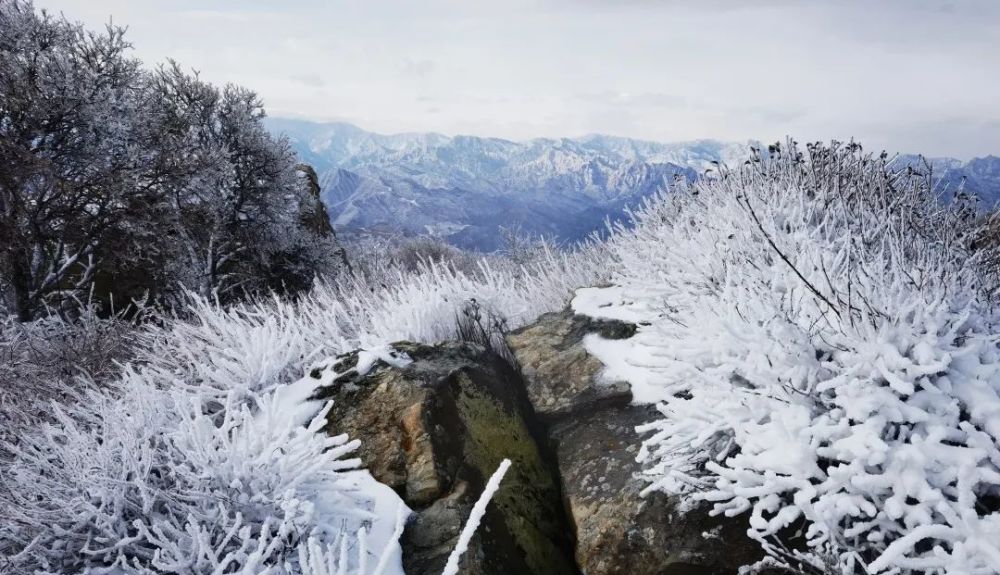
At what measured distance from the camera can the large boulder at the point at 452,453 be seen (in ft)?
8.46

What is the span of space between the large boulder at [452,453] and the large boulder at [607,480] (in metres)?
0.24

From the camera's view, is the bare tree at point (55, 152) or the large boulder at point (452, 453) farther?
the bare tree at point (55, 152)

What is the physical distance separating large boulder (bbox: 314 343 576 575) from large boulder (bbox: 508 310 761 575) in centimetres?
24

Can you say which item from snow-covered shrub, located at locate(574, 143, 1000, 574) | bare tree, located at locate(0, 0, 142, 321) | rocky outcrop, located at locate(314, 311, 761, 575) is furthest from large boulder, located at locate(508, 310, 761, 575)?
bare tree, located at locate(0, 0, 142, 321)

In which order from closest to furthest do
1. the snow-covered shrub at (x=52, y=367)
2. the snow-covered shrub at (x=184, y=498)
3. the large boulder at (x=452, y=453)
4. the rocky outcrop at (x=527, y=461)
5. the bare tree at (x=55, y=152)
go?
1. the snow-covered shrub at (x=184, y=498)
2. the rocky outcrop at (x=527, y=461)
3. the large boulder at (x=452, y=453)
4. the snow-covered shrub at (x=52, y=367)
5. the bare tree at (x=55, y=152)

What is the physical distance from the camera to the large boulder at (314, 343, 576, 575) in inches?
102

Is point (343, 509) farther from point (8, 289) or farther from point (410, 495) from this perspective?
point (8, 289)

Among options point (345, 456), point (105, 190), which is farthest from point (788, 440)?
point (105, 190)

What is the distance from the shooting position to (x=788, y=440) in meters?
2.05

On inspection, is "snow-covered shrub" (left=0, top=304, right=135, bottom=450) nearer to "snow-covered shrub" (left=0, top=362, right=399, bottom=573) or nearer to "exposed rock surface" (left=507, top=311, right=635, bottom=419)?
"snow-covered shrub" (left=0, top=362, right=399, bottom=573)

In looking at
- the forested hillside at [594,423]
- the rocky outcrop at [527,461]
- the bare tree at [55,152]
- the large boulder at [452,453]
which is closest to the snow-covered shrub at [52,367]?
the forested hillside at [594,423]

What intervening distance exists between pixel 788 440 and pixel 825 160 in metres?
3.91

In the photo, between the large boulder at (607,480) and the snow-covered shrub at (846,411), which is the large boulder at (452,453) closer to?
the large boulder at (607,480)

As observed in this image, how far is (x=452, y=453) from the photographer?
9.62ft
